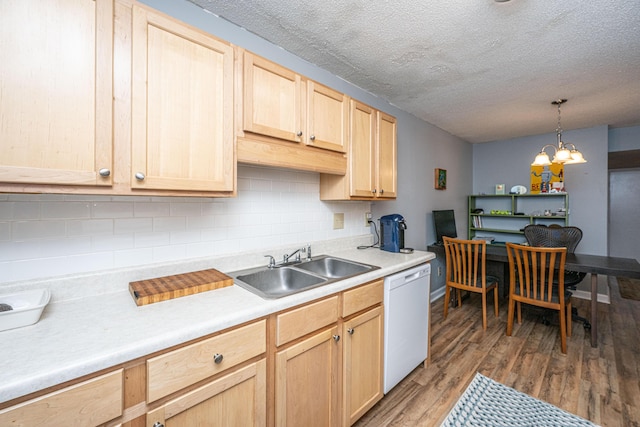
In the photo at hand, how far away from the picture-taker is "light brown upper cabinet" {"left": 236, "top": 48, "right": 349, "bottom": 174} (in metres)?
1.42

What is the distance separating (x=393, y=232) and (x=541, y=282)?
4.86ft

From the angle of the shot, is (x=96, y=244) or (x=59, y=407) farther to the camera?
(x=96, y=244)

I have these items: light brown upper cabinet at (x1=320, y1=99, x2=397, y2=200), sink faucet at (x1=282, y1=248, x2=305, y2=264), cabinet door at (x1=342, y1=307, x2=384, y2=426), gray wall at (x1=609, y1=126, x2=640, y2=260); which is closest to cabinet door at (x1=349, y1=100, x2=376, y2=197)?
light brown upper cabinet at (x1=320, y1=99, x2=397, y2=200)

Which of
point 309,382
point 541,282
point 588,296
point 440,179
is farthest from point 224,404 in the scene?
point 588,296

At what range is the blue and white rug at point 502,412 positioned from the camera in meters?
0.96

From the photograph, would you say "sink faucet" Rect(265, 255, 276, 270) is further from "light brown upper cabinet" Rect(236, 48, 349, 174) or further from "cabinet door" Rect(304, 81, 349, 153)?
"cabinet door" Rect(304, 81, 349, 153)

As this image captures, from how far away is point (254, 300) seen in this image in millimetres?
1193

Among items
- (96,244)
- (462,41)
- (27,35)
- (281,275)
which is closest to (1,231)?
(96,244)

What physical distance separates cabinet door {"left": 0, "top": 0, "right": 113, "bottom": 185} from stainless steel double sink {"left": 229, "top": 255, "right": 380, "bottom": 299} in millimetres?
853

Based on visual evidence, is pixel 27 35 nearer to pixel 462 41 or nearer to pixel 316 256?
pixel 316 256

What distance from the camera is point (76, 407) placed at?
2.46 ft

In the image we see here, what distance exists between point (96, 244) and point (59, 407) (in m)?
0.75

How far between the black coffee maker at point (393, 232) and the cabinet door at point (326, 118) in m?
0.78

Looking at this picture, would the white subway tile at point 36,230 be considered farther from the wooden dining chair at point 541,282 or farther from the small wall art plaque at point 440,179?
the small wall art plaque at point 440,179
